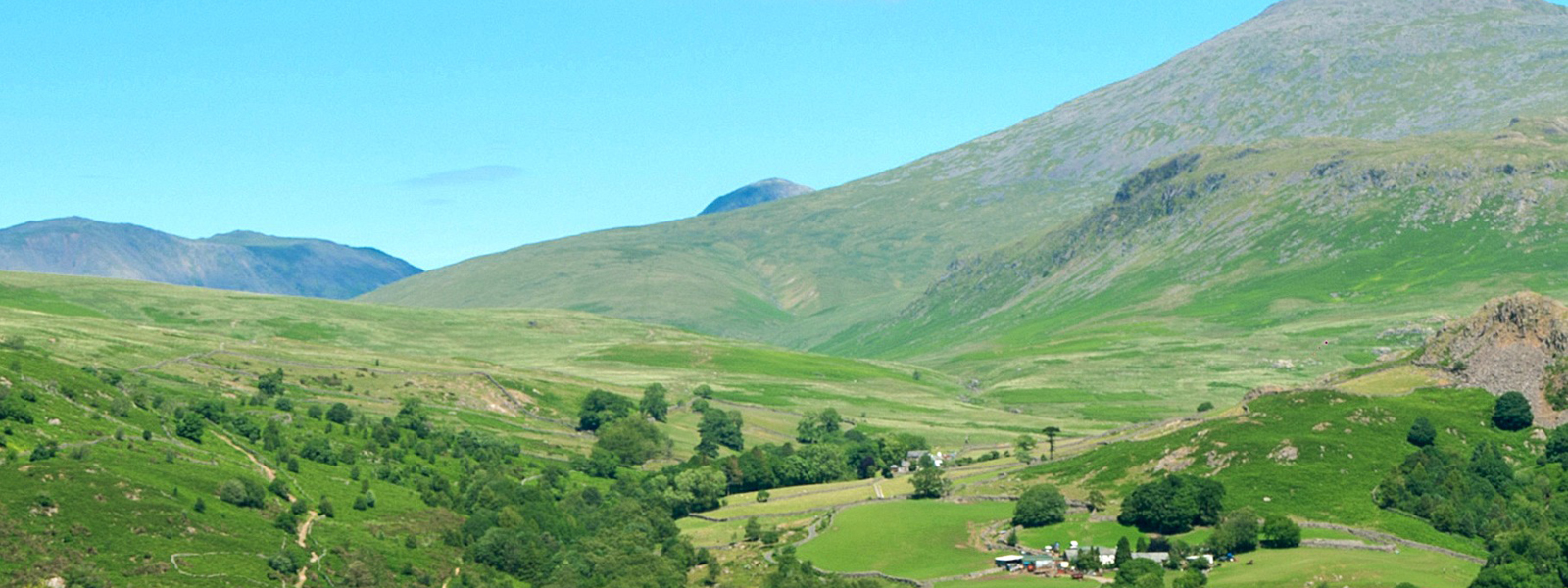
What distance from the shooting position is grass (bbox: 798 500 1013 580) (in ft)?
525

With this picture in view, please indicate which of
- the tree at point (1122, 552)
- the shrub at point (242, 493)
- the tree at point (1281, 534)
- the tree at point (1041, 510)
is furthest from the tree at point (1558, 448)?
the shrub at point (242, 493)

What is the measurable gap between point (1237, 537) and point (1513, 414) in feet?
167

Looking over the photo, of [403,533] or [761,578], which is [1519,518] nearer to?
[761,578]

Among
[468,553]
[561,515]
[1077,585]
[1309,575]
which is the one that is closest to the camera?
[1309,575]

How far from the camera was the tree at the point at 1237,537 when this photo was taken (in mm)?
149250

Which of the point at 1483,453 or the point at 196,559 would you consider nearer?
the point at 196,559

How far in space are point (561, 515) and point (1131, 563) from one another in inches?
3147

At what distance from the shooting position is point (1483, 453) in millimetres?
168625

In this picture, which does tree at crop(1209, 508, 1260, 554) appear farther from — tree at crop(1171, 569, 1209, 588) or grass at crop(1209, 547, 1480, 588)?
tree at crop(1171, 569, 1209, 588)

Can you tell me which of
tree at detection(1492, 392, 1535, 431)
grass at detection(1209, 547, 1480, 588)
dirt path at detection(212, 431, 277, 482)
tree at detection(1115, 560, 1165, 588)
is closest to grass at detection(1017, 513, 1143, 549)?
grass at detection(1209, 547, 1480, 588)

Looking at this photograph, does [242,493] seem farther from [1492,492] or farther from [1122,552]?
[1492,492]

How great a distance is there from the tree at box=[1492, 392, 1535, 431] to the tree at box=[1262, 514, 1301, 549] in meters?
45.0

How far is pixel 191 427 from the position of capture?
192 meters

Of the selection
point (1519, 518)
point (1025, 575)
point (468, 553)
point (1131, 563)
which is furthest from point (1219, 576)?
point (468, 553)
